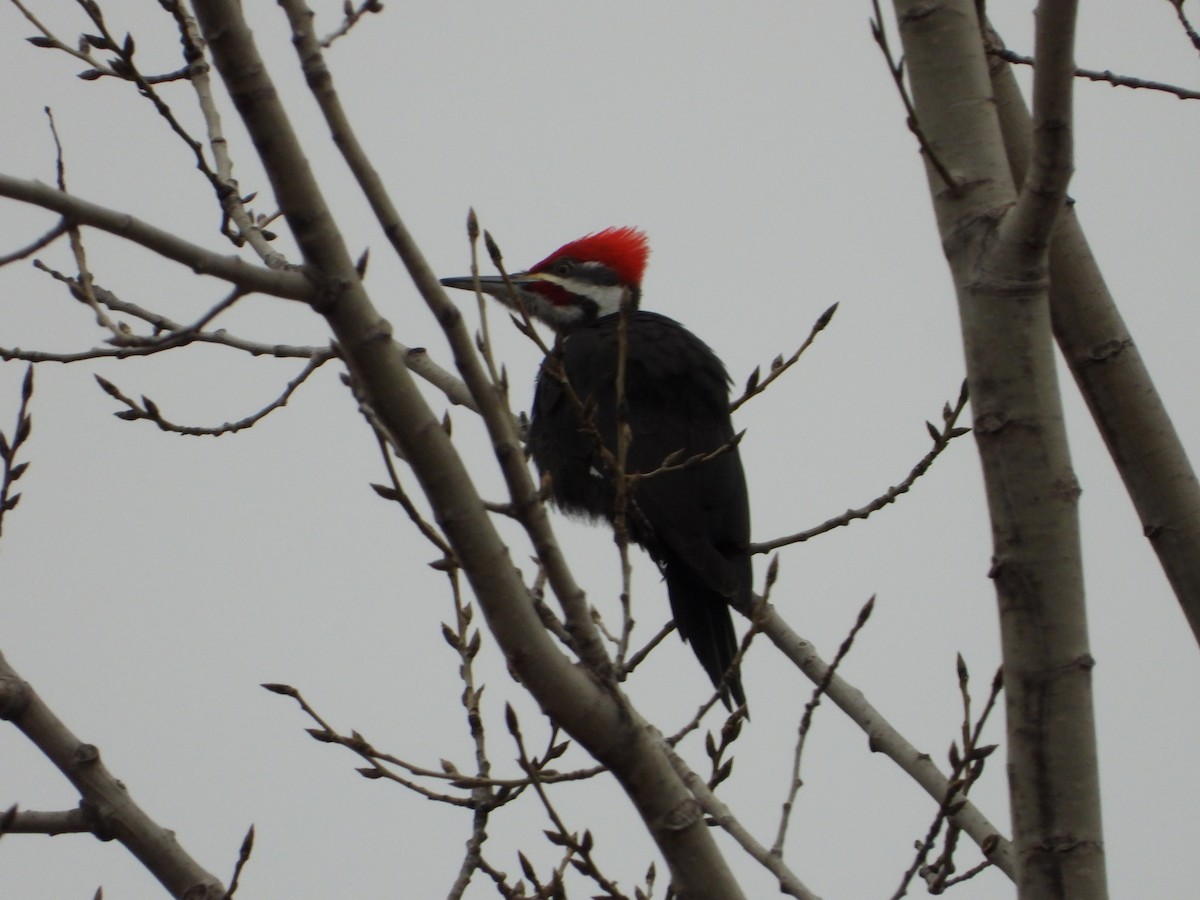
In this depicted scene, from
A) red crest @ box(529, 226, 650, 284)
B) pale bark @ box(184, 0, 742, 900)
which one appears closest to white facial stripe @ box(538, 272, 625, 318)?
red crest @ box(529, 226, 650, 284)

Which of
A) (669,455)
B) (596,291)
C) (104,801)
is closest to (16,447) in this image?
(104,801)

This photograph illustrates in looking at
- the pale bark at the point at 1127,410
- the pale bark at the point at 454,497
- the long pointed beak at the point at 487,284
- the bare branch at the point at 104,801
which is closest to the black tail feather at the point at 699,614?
the long pointed beak at the point at 487,284

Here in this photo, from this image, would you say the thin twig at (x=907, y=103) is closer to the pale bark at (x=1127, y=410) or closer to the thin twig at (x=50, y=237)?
the pale bark at (x=1127, y=410)

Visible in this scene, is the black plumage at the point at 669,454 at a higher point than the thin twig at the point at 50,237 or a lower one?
higher

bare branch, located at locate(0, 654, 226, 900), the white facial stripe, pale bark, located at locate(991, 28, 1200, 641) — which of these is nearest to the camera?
bare branch, located at locate(0, 654, 226, 900)

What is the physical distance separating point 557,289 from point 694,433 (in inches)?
51.9

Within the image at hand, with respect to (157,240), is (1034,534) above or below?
below

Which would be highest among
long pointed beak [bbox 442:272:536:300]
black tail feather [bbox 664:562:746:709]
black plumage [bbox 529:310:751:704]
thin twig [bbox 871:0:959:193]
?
long pointed beak [bbox 442:272:536:300]

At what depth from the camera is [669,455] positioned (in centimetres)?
409

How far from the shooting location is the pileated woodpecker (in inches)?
170

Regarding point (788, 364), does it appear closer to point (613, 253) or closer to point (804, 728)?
point (804, 728)

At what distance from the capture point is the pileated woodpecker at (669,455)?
4.32m

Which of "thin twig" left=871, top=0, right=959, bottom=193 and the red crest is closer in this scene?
"thin twig" left=871, top=0, right=959, bottom=193

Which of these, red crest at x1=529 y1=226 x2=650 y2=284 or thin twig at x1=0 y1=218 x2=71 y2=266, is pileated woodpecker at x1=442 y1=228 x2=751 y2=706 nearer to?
red crest at x1=529 y1=226 x2=650 y2=284
